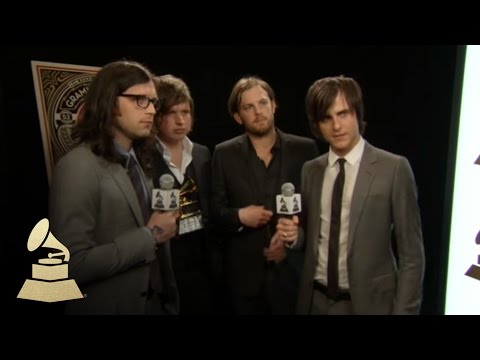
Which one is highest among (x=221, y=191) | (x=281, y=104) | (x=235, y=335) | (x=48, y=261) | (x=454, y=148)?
(x=281, y=104)

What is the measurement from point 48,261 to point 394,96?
A: 222 cm

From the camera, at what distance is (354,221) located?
10.3ft

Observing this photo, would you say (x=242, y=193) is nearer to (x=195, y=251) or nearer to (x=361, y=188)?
(x=195, y=251)

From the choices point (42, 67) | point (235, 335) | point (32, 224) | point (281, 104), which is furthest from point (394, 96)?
point (32, 224)

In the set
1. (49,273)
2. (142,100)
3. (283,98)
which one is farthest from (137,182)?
(283,98)

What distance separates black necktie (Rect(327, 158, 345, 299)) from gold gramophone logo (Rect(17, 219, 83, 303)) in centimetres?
144

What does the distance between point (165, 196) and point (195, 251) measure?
395mm

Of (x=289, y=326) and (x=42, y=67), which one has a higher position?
(x=42, y=67)

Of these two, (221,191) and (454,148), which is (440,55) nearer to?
(454,148)

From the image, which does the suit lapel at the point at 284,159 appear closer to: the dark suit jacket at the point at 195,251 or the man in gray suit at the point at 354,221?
the man in gray suit at the point at 354,221

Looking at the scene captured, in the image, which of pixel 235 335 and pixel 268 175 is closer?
pixel 268 175

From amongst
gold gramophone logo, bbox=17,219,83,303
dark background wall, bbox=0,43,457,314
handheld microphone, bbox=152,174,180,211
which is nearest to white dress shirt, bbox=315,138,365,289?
dark background wall, bbox=0,43,457,314

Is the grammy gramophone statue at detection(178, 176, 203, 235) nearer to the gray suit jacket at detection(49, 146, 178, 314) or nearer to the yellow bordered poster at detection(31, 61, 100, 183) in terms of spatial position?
the gray suit jacket at detection(49, 146, 178, 314)

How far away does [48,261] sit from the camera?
10.3ft
